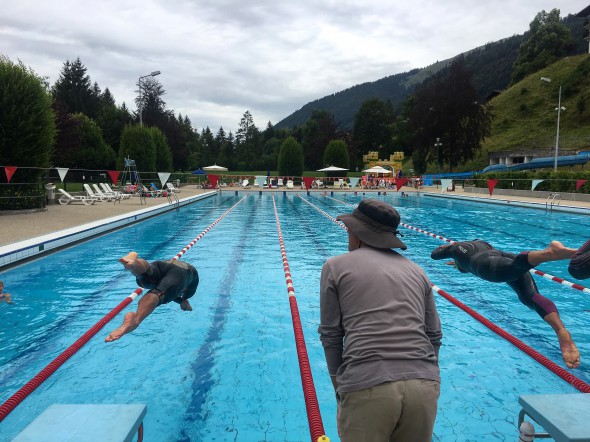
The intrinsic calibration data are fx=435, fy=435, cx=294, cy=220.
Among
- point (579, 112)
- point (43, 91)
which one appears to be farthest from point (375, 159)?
point (43, 91)

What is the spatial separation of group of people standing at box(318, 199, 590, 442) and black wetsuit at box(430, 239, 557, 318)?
2248mm

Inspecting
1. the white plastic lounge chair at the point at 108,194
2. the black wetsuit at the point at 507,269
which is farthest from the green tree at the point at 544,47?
the black wetsuit at the point at 507,269

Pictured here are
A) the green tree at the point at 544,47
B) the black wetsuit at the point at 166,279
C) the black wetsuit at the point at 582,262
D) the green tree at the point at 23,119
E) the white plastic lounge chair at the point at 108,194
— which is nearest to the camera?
the black wetsuit at the point at 582,262

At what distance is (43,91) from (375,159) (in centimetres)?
6236

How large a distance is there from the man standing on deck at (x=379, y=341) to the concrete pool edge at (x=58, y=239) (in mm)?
8821

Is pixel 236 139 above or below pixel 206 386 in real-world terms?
above

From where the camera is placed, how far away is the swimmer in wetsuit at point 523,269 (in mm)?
3791

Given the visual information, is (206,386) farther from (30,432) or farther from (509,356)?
(509,356)

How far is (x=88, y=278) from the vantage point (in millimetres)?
8344

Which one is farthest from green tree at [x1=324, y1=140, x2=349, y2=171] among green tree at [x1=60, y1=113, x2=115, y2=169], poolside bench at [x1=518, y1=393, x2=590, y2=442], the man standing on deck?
the man standing on deck

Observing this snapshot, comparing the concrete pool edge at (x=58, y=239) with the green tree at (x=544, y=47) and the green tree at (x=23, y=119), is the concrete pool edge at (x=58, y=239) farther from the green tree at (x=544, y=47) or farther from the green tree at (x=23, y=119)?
the green tree at (x=544, y=47)

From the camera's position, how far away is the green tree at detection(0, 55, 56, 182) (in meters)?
15.4

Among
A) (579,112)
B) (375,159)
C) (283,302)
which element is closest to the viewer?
(283,302)

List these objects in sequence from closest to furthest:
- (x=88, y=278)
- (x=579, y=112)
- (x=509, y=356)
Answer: (x=509, y=356) → (x=88, y=278) → (x=579, y=112)
